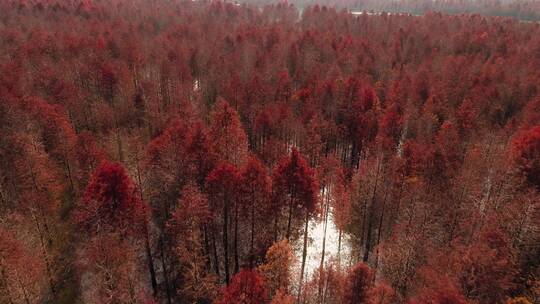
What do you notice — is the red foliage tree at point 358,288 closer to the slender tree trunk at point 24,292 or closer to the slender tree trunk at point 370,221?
the slender tree trunk at point 370,221

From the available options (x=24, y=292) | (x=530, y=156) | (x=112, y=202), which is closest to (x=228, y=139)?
(x=112, y=202)

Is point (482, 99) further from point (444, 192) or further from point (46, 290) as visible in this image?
point (46, 290)

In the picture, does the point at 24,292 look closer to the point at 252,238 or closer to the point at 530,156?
the point at 252,238

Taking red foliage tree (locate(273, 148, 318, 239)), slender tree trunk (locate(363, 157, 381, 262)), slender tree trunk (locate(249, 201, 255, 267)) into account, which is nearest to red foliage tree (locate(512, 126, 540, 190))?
slender tree trunk (locate(363, 157, 381, 262))

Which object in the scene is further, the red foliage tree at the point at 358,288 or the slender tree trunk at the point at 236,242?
the slender tree trunk at the point at 236,242

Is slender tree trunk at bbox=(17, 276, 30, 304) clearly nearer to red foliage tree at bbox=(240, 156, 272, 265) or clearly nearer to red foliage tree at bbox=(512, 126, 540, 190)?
red foliage tree at bbox=(240, 156, 272, 265)

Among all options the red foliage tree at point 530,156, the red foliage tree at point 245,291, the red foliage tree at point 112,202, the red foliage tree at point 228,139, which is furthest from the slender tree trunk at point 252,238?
the red foliage tree at point 530,156

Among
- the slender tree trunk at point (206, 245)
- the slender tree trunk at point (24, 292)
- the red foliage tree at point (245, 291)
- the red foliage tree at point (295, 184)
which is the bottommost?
the slender tree trunk at point (206, 245)

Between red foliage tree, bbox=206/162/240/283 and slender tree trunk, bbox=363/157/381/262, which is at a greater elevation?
red foliage tree, bbox=206/162/240/283

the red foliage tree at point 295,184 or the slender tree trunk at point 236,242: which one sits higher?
the red foliage tree at point 295,184
